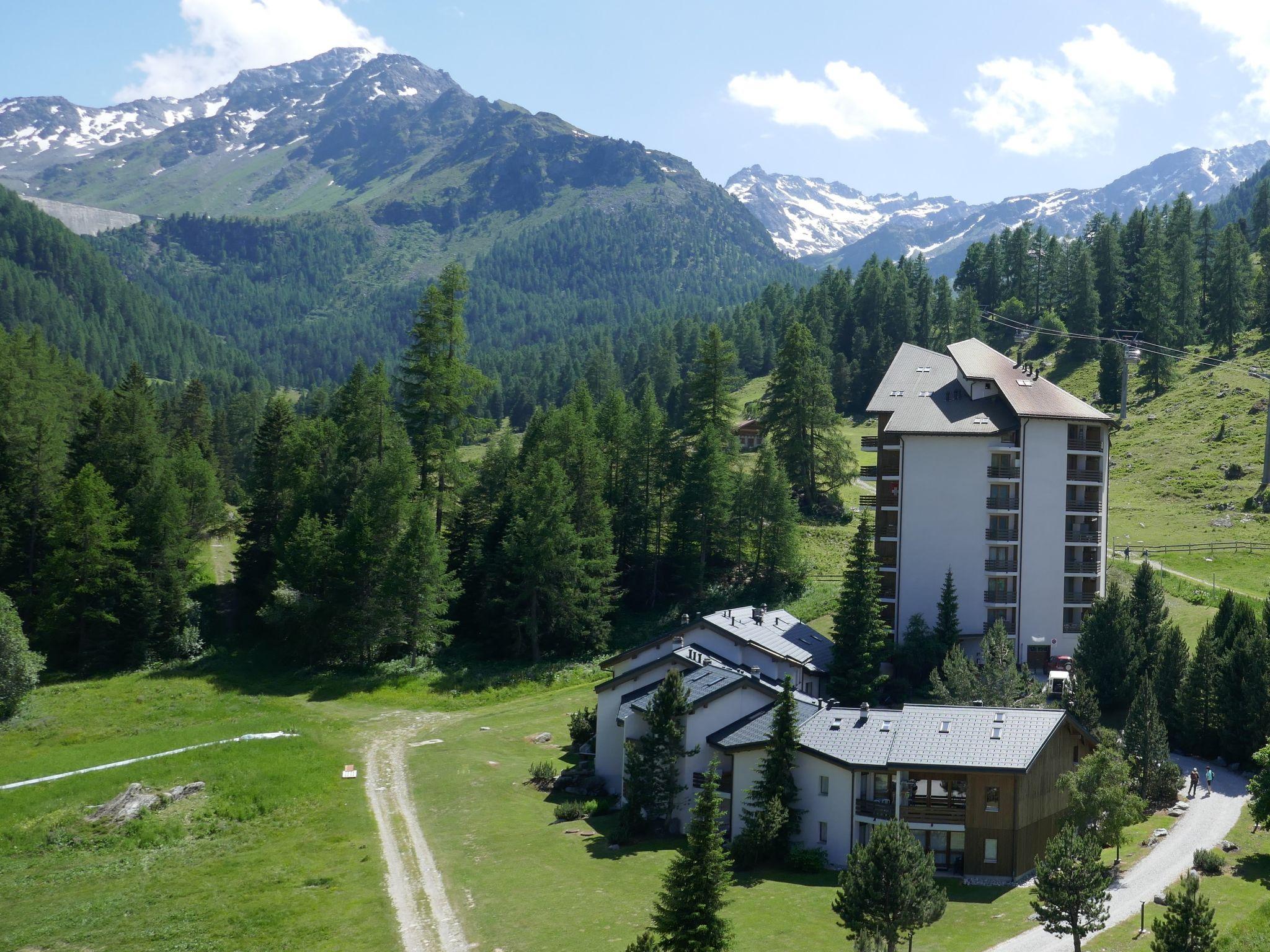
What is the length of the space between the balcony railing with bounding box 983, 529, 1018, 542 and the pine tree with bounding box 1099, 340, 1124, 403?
56.9m

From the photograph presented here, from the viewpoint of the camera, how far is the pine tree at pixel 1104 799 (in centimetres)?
4438

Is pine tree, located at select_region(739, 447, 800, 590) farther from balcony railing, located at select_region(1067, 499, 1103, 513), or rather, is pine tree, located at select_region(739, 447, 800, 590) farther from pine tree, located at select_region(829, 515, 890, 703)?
balcony railing, located at select_region(1067, 499, 1103, 513)

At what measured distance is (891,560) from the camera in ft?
243

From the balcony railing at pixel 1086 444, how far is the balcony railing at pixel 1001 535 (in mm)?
6891

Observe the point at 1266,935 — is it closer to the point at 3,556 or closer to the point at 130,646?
the point at 130,646

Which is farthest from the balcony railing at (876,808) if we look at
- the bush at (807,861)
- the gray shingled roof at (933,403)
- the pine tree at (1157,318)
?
the pine tree at (1157,318)

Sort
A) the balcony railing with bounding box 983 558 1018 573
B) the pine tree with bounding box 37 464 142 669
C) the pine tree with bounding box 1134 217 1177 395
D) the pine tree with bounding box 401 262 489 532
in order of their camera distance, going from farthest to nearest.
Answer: the pine tree with bounding box 1134 217 1177 395, the pine tree with bounding box 401 262 489 532, the pine tree with bounding box 37 464 142 669, the balcony railing with bounding box 983 558 1018 573

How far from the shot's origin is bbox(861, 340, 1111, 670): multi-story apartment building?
71.9m

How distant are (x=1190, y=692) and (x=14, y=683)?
217 feet

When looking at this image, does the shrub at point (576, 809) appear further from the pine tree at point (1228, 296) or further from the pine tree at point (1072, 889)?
the pine tree at point (1228, 296)

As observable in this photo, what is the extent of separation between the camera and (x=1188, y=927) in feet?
104

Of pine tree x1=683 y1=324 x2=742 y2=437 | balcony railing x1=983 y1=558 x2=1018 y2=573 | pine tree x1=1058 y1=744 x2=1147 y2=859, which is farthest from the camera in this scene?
pine tree x1=683 y1=324 x2=742 y2=437

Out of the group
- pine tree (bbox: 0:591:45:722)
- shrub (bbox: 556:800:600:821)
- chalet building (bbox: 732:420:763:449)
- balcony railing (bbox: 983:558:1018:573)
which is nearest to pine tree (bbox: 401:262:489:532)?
pine tree (bbox: 0:591:45:722)

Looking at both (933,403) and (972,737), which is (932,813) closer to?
(972,737)
